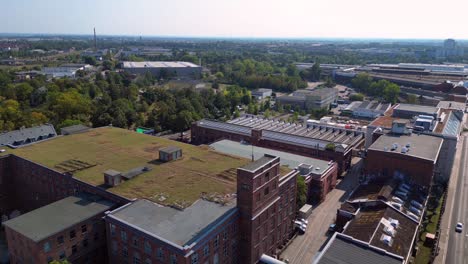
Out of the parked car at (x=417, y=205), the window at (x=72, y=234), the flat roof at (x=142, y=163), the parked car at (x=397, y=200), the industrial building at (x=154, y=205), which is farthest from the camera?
the parked car at (x=417, y=205)

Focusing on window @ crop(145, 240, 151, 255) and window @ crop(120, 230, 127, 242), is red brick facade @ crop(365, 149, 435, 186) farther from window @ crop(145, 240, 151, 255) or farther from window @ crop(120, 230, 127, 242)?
window @ crop(120, 230, 127, 242)

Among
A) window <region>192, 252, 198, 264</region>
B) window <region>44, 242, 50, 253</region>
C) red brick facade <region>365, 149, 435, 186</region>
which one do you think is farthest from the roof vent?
window <region>44, 242, 50, 253</region>

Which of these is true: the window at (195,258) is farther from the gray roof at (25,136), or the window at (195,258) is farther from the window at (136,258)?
the gray roof at (25,136)

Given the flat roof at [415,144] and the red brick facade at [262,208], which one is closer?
the red brick facade at [262,208]

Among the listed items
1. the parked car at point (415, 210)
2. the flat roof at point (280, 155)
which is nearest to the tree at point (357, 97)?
the flat roof at point (280, 155)

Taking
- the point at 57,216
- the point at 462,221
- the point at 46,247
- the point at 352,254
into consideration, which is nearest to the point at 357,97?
the point at 462,221

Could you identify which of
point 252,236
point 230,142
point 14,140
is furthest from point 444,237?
point 14,140

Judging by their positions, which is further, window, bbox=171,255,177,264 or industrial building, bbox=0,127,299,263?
industrial building, bbox=0,127,299,263
